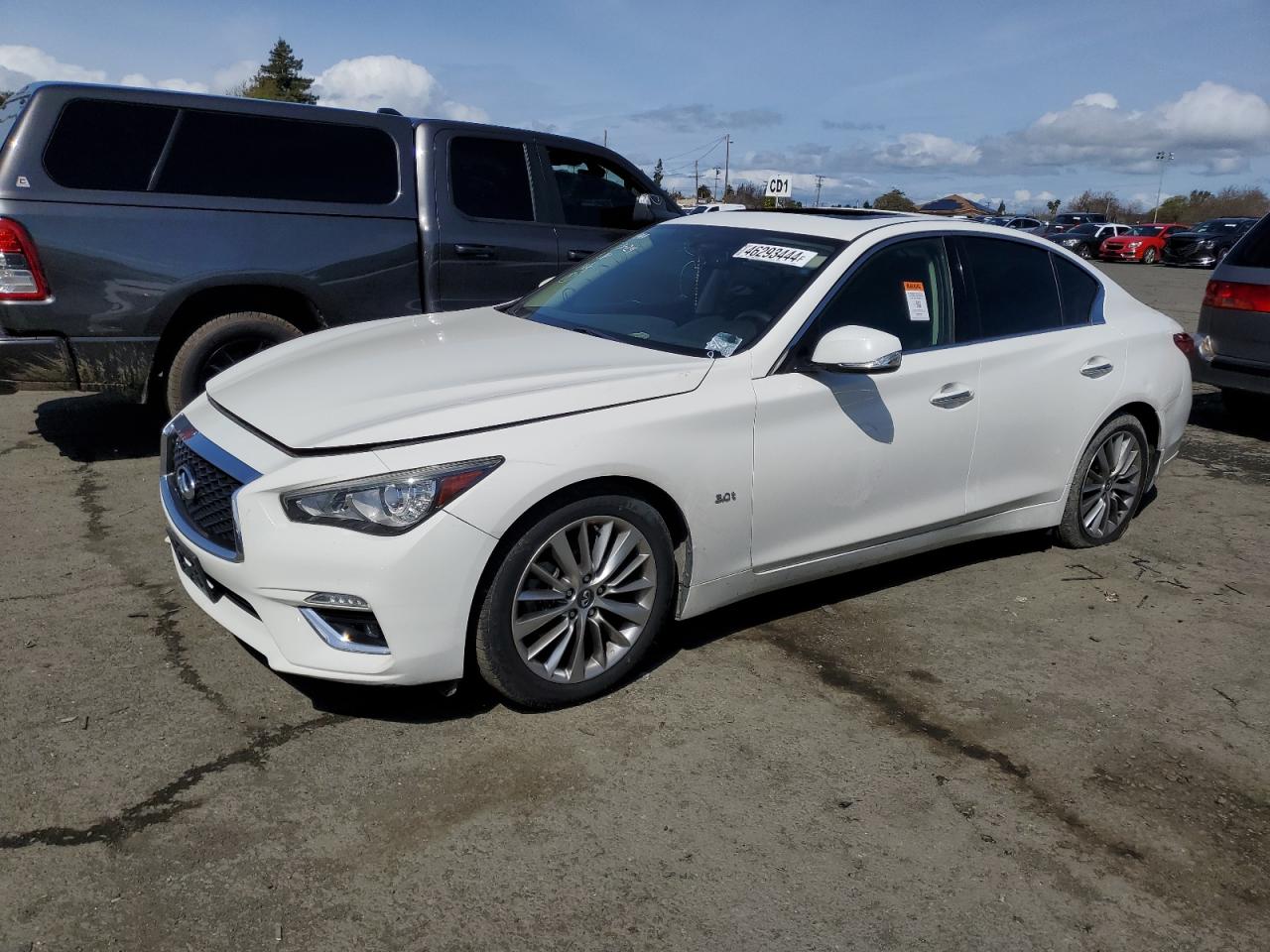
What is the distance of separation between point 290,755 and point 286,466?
2.80 ft

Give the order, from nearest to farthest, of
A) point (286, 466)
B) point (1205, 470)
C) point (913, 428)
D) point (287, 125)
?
point (286, 466) < point (913, 428) < point (287, 125) < point (1205, 470)

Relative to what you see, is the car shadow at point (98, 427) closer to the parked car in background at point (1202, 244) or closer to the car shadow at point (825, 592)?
the car shadow at point (825, 592)

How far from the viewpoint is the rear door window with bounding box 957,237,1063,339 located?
4.58 m

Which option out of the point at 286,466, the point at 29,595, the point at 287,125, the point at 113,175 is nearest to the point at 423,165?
the point at 287,125

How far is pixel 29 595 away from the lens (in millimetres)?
4180

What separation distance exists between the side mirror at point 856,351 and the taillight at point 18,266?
3.99 m

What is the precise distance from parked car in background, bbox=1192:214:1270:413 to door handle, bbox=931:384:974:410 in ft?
12.9

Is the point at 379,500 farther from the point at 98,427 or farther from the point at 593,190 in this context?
the point at 593,190

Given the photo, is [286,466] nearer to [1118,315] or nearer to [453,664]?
[453,664]

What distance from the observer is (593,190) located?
7371 millimetres

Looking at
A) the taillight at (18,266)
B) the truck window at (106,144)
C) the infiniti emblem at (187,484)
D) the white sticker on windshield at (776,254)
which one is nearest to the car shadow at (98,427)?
the taillight at (18,266)

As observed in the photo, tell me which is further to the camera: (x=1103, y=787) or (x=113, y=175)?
(x=113, y=175)

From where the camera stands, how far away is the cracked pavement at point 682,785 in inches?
100.0

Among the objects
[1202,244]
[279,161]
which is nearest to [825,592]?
[279,161]
